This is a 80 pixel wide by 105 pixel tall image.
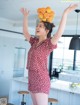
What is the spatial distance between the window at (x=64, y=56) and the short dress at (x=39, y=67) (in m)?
6.35

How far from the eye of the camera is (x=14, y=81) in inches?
208

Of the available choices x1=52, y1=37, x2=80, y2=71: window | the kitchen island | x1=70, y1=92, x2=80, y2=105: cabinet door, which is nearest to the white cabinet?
the kitchen island

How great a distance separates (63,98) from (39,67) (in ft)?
9.60

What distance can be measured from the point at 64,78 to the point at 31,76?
231 inches

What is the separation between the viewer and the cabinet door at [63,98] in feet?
14.6

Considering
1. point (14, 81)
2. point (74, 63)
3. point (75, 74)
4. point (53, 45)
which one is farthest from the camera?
point (74, 63)

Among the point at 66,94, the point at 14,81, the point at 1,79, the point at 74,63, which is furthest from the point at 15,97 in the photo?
the point at 74,63

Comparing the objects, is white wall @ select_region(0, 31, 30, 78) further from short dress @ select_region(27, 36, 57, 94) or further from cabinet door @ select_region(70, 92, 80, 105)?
short dress @ select_region(27, 36, 57, 94)

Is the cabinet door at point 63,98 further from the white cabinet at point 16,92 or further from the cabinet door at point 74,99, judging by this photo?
the white cabinet at point 16,92

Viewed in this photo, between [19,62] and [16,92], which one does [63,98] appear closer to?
[16,92]

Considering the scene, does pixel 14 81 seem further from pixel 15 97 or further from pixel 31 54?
pixel 31 54

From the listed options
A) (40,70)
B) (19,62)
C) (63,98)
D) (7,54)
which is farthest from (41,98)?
(19,62)

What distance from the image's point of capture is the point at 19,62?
6766 mm

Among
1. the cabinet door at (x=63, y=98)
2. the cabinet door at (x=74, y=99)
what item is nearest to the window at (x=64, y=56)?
the cabinet door at (x=63, y=98)
